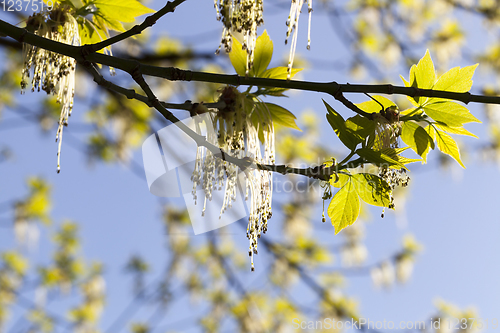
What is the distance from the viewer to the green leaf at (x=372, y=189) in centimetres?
67

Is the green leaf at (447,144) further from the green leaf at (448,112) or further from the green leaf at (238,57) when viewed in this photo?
the green leaf at (238,57)

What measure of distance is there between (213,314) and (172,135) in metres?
3.59

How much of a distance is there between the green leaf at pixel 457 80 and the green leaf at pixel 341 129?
18 centimetres

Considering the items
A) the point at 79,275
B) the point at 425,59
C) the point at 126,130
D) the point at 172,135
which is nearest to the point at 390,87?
the point at 425,59

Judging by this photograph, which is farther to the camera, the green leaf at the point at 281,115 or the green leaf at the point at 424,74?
the green leaf at the point at 281,115

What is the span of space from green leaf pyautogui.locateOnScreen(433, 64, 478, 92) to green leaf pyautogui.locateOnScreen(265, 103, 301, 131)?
0.31m

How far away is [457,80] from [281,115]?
1.18 ft

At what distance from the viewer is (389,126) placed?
27.4 inches

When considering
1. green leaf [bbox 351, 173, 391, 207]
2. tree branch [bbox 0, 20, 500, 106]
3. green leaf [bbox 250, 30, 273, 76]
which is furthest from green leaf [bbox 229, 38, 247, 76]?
green leaf [bbox 351, 173, 391, 207]

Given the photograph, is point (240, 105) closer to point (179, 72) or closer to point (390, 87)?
point (179, 72)

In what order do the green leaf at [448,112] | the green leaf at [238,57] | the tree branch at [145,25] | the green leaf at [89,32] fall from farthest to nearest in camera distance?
the green leaf at [89,32] → the green leaf at [238,57] → the green leaf at [448,112] → the tree branch at [145,25]

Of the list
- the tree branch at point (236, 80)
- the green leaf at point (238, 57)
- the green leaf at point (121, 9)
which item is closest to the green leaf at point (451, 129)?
the tree branch at point (236, 80)

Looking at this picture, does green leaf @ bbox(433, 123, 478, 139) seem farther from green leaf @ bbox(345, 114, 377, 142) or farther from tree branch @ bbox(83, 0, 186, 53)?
tree branch @ bbox(83, 0, 186, 53)

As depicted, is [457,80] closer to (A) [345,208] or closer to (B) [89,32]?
(A) [345,208]
